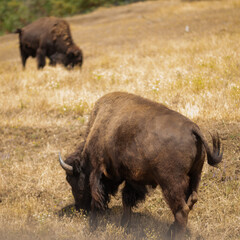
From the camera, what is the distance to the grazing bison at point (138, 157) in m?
3.96

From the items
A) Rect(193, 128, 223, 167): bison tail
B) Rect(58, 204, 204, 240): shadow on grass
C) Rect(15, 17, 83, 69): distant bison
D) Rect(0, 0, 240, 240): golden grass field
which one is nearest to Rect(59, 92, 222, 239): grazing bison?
Rect(193, 128, 223, 167): bison tail

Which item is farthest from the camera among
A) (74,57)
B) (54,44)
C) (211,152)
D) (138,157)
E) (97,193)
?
(54,44)

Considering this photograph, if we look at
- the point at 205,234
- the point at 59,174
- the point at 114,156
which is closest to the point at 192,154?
the point at 114,156

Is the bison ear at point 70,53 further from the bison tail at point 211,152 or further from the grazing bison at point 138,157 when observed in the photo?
the bison tail at point 211,152

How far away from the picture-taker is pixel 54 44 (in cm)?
1486

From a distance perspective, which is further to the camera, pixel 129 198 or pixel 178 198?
pixel 129 198

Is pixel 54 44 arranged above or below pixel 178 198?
below

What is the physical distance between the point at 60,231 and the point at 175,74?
20.4 ft

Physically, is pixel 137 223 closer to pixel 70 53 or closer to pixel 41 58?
pixel 70 53

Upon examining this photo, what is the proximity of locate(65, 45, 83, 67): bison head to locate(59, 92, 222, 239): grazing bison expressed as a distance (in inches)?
364

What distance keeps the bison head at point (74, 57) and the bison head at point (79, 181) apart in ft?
30.8

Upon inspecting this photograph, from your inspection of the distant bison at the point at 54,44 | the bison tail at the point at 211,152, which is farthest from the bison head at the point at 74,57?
the bison tail at the point at 211,152

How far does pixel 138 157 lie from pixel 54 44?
1160 cm

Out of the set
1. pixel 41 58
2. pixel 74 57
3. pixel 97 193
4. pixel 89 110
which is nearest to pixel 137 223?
pixel 97 193
